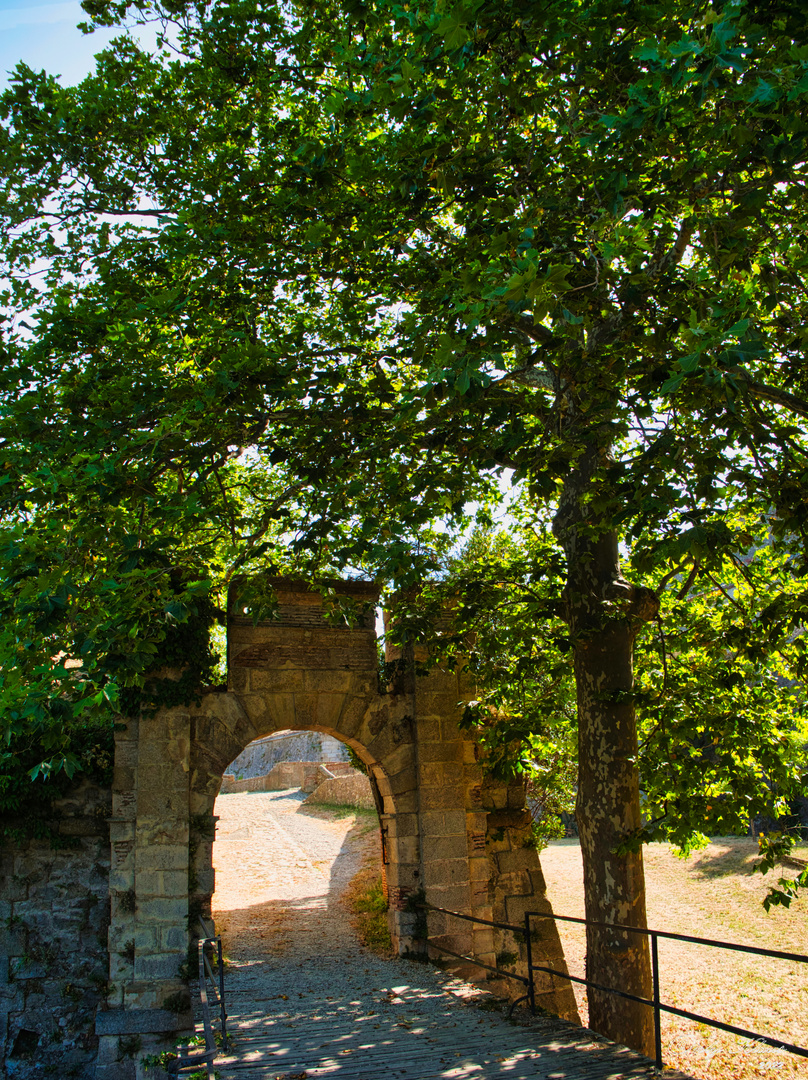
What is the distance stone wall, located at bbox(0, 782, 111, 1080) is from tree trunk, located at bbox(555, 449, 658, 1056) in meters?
4.54

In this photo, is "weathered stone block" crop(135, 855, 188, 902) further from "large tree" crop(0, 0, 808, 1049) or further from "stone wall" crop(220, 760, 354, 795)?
"stone wall" crop(220, 760, 354, 795)

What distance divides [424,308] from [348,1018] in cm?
582

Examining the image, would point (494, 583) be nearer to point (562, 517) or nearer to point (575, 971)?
point (562, 517)

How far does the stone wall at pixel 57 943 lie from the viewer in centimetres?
757

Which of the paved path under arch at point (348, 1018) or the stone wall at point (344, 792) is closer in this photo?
the paved path under arch at point (348, 1018)

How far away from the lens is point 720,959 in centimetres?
1229

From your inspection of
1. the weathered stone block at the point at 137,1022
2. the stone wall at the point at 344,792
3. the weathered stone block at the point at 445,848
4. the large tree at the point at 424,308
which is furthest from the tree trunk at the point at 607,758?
the stone wall at the point at 344,792

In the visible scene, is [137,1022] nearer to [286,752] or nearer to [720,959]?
[720,959]

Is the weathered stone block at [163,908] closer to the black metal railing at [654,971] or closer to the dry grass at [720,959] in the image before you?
the black metal railing at [654,971]

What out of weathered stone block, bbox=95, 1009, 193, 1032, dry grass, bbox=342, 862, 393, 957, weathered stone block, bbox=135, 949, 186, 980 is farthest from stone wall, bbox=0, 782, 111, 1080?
dry grass, bbox=342, 862, 393, 957

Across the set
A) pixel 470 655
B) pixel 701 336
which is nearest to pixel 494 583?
pixel 470 655

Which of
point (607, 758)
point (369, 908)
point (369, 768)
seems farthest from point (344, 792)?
point (607, 758)

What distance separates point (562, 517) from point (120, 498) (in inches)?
155

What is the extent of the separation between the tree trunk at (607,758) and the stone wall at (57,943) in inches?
179
